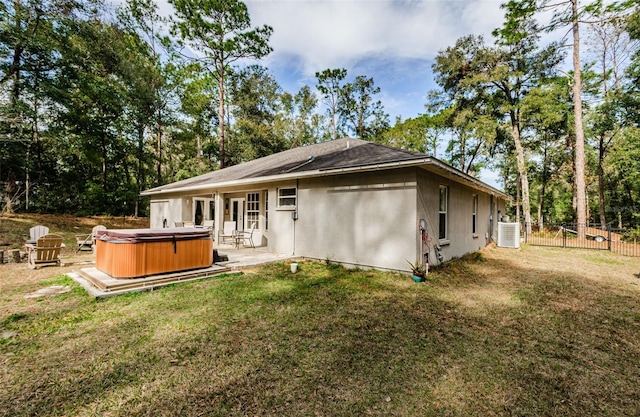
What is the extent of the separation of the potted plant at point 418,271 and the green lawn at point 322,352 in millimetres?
333

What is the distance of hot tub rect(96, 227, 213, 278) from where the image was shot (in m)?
5.13

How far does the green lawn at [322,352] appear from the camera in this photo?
2203 millimetres

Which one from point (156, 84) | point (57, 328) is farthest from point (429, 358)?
point (156, 84)

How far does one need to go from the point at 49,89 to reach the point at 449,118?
2633 centimetres

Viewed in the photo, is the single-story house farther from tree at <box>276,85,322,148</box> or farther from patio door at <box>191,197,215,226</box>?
tree at <box>276,85,322,148</box>

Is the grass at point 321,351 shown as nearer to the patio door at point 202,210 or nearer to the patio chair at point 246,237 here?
the patio chair at point 246,237

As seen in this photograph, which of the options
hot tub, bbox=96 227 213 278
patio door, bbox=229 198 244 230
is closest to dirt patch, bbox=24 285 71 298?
hot tub, bbox=96 227 213 278

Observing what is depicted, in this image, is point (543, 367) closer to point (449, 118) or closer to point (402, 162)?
point (402, 162)

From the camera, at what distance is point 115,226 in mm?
16281

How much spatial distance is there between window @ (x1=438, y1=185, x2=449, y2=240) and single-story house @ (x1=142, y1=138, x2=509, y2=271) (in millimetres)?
29

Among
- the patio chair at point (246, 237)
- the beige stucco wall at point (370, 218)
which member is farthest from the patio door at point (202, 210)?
the beige stucco wall at point (370, 218)

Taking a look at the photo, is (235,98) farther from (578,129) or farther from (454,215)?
(578,129)

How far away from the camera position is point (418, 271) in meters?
5.88

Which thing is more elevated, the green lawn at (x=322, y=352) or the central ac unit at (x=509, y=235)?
the central ac unit at (x=509, y=235)
